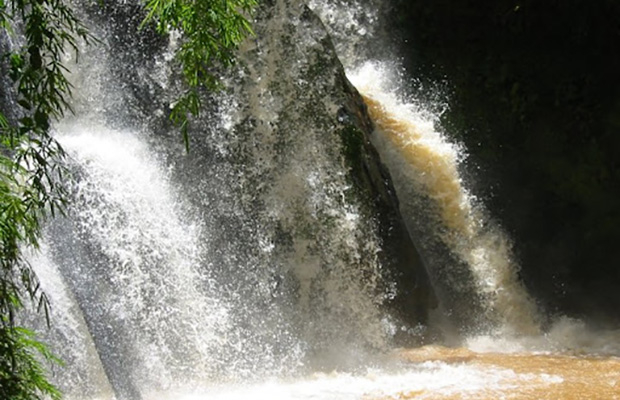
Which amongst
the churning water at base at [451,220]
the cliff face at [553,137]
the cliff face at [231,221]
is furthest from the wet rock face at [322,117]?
the cliff face at [553,137]

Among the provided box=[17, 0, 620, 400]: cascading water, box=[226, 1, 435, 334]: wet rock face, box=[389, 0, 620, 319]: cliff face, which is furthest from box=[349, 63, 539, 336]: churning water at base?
box=[226, 1, 435, 334]: wet rock face

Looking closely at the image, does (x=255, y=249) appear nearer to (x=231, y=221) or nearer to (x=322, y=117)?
(x=231, y=221)

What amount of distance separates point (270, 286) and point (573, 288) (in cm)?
323

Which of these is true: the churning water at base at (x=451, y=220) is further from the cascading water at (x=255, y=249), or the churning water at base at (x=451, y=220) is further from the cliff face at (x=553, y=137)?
the cliff face at (x=553, y=137)

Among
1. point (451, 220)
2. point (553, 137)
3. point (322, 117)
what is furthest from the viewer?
point (553, 137)

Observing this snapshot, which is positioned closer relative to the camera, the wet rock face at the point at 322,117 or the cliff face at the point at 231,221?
the cliff face at the point at 231,221

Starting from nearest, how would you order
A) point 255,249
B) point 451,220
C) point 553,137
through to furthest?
1. point 255,249
2. point 451,220
3. point 553,137

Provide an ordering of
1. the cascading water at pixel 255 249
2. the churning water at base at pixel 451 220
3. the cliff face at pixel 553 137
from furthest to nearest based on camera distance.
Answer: the cliff face at pixel 553 137 → the churning water at base at pixel 451 220 → the cascading water at pixel 255 249

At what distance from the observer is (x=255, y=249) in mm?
6449

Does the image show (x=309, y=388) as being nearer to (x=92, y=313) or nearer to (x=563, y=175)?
(x=92, y=313)

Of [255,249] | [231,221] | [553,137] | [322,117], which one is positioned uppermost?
[553,137]

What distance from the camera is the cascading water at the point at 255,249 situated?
591 centimetres

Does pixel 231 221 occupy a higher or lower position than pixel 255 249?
higher

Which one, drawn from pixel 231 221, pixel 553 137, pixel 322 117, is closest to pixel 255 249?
pixel 231 221
